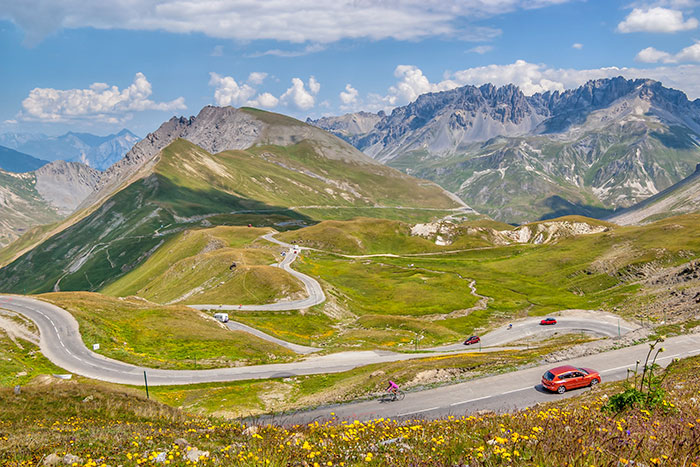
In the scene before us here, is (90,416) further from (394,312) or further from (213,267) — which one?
(213,267)

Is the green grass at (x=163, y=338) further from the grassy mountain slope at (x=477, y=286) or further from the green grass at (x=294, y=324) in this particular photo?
the grassy mountain slope at (x=477, y=286)

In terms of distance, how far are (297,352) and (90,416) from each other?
49.4 meters

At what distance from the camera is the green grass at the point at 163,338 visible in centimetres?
5781

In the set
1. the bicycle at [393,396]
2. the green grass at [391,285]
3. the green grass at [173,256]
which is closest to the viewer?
the bicycle at [393,396]

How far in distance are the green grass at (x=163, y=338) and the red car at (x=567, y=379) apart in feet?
134

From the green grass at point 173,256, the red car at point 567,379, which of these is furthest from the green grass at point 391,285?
the red car at point 567,379

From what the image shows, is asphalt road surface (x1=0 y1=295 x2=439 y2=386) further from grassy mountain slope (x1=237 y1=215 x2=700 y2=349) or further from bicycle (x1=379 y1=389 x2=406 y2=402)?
bicycle (x1=379 y1=389 x2=406 y2=402)

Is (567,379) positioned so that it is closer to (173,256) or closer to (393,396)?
(393,396)

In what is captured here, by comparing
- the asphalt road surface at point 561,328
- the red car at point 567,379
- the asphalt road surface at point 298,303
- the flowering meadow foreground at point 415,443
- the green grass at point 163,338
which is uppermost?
the flowering meadow foreground at point 415,443

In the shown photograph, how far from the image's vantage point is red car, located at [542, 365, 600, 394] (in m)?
32.4

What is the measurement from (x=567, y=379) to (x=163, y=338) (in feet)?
195

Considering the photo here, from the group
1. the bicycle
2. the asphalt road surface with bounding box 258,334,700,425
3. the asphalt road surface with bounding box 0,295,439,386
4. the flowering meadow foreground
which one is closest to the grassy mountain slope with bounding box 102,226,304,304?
the asphalt road surface with bounding box 0,295,439,386

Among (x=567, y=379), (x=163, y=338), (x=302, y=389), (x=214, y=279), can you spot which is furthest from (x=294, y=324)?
(x=567, y=379)

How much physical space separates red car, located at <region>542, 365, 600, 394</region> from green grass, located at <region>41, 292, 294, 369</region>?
40809 mm
